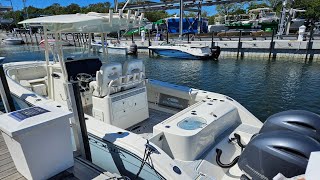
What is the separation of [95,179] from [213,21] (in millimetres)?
64820

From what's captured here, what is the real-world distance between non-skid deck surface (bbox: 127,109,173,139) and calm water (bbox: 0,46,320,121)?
2.17 metres

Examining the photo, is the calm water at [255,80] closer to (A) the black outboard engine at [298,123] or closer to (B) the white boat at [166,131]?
(B) the white boat at [166,131]

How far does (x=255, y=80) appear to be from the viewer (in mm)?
13695

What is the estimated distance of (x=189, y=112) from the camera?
13.1 ft

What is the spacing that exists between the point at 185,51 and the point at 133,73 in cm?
1764

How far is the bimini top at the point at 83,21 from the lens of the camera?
12.4 feet

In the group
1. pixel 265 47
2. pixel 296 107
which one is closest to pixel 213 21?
pixel 265 47

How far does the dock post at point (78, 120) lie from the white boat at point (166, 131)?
0.54 feet

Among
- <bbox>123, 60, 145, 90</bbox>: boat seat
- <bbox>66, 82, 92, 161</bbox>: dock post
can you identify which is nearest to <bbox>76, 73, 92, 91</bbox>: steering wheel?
<bbox>123, 60, 145, 90</bbox>: boat seat

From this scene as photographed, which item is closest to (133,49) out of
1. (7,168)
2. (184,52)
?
(184,52)

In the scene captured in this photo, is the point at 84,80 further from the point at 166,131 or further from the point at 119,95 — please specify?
the point at 166,131

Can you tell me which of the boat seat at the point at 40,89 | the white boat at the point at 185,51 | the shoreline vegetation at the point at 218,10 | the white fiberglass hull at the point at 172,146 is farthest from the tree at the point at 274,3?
the boat seat at the point at 40,89

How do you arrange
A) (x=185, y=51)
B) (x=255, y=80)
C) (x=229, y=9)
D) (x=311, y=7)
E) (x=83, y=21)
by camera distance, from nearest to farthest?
1. (x=83, y=21)
2. (x=255, y=80)
3. (x=185, y=51)
4. (x=311, y=7)
5. (x=229, y=9)

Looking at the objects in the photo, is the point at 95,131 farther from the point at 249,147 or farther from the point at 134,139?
the point at 249,147
